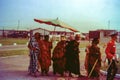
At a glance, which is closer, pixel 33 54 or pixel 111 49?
pixel 111 49

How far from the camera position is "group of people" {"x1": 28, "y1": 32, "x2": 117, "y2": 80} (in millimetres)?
10492

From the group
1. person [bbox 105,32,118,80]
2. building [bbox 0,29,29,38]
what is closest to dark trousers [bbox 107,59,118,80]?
person [bbox 105,32,118,80]

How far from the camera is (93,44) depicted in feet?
34.1

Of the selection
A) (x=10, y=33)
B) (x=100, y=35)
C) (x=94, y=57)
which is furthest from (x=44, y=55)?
(x=10, y=33)

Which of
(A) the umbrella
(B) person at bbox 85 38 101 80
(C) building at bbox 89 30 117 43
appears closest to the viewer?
(B) person at bbox 85 38 101 80

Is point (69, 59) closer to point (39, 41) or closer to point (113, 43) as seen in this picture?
point (39, 41)

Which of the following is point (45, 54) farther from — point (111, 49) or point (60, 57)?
point (111, 49)

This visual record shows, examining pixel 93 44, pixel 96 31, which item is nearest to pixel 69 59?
pixel 93 44

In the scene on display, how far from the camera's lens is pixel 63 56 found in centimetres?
1088

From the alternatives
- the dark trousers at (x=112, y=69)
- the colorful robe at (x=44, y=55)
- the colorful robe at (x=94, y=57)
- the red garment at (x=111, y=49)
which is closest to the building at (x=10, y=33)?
the colorful robe at (x=44, y=55)

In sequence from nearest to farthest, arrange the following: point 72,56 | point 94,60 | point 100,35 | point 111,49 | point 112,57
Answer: point 112,57 → point 111,49 → point 94,60 → point 72,56 → point 100,35

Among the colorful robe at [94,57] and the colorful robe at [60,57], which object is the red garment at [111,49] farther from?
the colorful robe at [60,57]

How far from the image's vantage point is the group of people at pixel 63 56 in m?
10.5

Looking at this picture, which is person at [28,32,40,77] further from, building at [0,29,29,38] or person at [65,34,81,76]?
building at [0,29,29,38]
